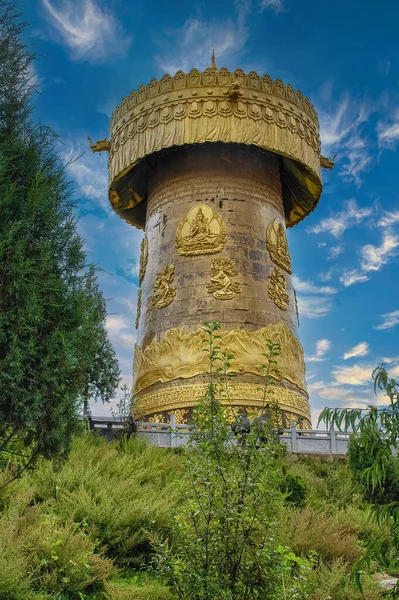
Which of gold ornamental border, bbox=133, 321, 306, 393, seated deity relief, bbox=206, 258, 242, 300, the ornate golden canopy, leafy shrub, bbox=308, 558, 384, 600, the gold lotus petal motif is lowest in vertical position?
leafy shrub, bbox=308, 558, 384, 600

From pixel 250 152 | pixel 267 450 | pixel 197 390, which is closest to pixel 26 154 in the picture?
pixel 267 450

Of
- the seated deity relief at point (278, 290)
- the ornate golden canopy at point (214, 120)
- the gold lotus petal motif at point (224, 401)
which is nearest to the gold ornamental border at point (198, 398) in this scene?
the gold lotus petal motif at point (224, 401)

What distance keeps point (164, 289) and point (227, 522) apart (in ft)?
44.8

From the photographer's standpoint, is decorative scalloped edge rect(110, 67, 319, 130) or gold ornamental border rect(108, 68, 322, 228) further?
decorative scalloped edge rect(110, 67, 319, 130)

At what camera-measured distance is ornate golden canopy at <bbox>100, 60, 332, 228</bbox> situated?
18.9 m

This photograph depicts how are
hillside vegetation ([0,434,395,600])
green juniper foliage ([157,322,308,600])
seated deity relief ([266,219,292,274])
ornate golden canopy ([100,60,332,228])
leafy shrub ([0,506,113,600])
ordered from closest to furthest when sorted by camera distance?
green juniper foliage ([157,322,308,600]), leafy shrub ([0,506,113,600]), hillside vegetation ([0,434,395,600]), ornate golden canopy ([100,60,332,228]), seated deity relief ([266,219,292,274])

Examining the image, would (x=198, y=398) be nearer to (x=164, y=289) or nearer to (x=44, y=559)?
(x=164, y=289)

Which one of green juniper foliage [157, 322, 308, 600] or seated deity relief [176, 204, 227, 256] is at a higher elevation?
seated deity relief [176, 204, 227, 256]

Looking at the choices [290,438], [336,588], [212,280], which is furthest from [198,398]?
[336,588]

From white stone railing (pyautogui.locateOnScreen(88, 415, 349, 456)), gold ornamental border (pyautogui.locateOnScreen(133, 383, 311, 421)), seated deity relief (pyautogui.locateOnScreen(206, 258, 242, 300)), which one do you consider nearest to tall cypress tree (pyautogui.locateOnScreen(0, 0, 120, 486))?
white stone railing (pyautogui.locateOnScreen(88, 415, 349, 456))

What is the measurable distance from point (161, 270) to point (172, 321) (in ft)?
5.53

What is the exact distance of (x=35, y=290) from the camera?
23.1 ft

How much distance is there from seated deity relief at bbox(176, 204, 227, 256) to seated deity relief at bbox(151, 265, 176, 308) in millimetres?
646

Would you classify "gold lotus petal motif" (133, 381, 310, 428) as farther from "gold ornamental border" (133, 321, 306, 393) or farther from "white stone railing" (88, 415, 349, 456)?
"white stone railing" (88, 415, 349, 456)
